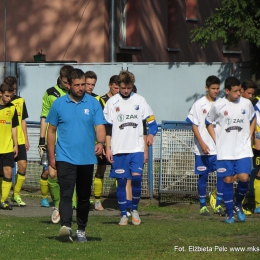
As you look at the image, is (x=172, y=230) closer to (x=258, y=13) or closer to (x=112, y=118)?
(x=112, y=118)

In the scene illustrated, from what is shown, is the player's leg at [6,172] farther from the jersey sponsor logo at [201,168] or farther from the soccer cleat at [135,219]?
the jersey sponsor logo at [201,168]

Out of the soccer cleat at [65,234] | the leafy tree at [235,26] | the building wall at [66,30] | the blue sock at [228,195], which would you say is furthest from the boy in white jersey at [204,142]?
the building wall at [66,30]

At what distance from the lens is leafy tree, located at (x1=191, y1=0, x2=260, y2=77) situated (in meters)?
18.6

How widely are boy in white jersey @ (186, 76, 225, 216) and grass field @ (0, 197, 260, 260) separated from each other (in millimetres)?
482

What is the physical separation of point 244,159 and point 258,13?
608cm

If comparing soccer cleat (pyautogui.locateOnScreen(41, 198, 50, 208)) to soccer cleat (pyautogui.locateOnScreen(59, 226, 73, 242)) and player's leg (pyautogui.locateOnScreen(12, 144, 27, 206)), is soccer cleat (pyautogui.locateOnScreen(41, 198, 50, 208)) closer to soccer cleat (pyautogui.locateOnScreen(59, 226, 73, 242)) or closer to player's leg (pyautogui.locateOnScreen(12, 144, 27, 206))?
player's leg (pyautogui.locateOnScreen(12, 144, 27, 206))

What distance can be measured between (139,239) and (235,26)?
8471 mm

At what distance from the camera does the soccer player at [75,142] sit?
35.5 ft

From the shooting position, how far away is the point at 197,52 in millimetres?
34219

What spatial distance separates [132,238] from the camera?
11344 mm

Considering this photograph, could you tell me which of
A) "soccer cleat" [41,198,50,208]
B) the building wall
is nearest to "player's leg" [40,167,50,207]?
"soccer cleat" [41,198,50,208]

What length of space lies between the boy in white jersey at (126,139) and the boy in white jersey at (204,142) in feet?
5.34

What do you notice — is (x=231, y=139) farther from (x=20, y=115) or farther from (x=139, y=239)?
(x=20, y=115)

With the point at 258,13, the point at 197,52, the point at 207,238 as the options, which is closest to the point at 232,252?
the point at 207,238
